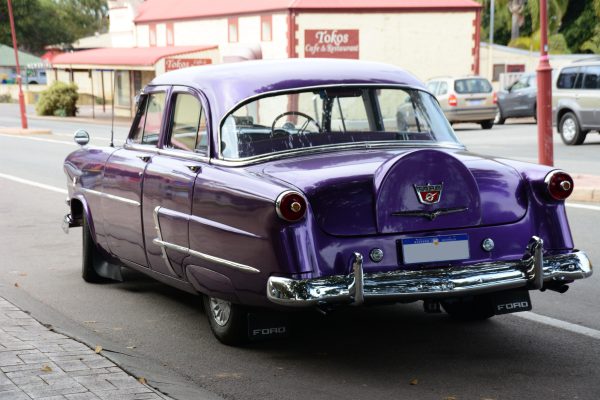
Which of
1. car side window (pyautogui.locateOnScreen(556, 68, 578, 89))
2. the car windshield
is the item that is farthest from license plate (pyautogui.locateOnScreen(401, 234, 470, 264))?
car side window (pyautogui.locateOnScreen(556, 68, 578, 89))

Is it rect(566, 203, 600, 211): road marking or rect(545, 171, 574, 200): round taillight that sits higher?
rect(545, 171, 574, 200): round taillight

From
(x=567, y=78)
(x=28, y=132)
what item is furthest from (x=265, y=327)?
(x=28, y=132)

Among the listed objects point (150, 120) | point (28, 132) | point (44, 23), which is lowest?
point (28, 132)

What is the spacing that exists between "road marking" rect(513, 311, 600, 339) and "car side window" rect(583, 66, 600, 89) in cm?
1671

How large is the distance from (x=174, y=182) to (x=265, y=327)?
3.69 ft

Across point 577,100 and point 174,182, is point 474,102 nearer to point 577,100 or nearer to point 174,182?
point 577,100

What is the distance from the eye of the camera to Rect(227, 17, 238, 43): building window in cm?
4678

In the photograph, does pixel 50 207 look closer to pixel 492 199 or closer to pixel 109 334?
pixel 109 334

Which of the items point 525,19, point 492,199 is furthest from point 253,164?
point 525,19

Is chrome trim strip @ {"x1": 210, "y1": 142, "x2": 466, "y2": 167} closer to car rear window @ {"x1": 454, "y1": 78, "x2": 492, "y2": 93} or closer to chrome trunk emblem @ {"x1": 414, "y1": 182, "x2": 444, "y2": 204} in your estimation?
chrome trunk emblem @ {"x1": 414, "y1": 182, "x2": 444, "y2": 204}

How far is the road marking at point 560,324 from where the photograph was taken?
650 cm

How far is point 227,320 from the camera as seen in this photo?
20.5ft

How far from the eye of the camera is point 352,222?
5.55 m

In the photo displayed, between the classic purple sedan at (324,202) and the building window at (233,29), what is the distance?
131 ft
